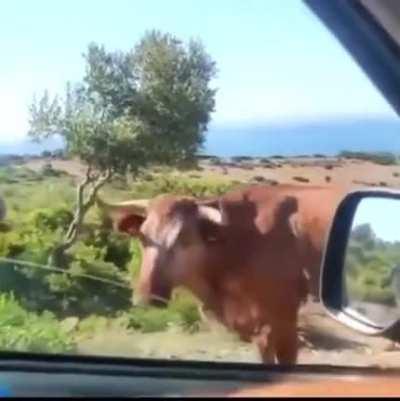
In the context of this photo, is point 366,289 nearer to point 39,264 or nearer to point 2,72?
point 39,264

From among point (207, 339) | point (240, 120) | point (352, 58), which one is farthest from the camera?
point (207, 339)

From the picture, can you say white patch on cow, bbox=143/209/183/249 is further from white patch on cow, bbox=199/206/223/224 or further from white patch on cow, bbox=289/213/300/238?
white patch on cow, bbox=289/213/300/238

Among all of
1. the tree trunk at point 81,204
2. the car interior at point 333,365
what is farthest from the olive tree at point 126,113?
the car interior at point 333,365

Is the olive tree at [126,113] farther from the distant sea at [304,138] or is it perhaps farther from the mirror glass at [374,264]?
the mirror glass at [374,264]

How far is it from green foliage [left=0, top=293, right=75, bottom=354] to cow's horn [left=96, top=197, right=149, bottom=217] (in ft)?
0.61

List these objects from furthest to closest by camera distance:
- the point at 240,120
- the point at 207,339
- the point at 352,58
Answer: the point at 207,339 → the point at 240,120 → the point at 352,58

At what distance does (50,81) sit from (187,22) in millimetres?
232

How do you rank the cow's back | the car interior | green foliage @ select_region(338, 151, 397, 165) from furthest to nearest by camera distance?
1. the cow's back
2. green foliage @ select_region(338, 151, 397, 165)
3. the car interior

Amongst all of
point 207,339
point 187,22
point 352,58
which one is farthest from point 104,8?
point 207,339

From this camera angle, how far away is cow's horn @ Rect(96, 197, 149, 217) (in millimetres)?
1693


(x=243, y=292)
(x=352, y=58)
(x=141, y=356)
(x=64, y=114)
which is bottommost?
(x=141, y=356)

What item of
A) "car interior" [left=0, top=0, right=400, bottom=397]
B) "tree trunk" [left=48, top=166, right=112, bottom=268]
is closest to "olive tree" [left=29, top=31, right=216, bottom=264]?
"tree trunk" [left=48, top=166, right=112, bottom=268]

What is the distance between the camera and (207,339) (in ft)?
5.66

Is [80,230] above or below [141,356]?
above
